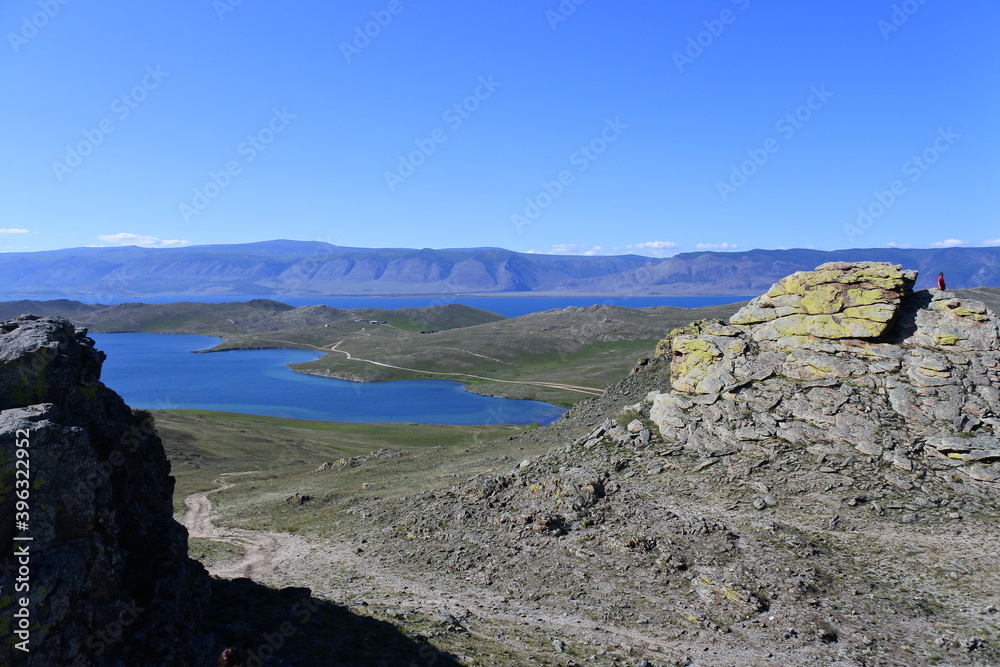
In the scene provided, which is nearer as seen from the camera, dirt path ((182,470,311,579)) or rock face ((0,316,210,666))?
rock face ((0,316,210,666))

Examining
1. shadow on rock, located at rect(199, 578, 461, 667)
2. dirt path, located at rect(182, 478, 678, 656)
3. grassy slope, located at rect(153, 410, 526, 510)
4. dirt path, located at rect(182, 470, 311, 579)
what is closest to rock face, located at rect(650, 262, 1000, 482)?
dirt path, located at rect(182, 478, 678, 656)

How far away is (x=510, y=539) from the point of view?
27734mm

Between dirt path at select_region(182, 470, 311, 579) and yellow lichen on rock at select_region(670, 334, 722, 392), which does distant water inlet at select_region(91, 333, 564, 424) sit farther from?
dirt path at select_region(182, 470, 311, 579)

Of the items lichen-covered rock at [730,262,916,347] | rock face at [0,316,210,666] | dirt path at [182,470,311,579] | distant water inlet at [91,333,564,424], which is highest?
lichen-covered rock at [730,262,916,347]

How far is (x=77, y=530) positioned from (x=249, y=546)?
20473 mm

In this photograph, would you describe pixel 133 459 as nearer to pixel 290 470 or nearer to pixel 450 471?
pixel 450 471

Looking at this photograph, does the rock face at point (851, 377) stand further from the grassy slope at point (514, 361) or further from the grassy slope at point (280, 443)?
the grassy slope at point (514, 361)

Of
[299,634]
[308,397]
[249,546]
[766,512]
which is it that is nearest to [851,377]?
[766,512]

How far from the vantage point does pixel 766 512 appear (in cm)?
2712

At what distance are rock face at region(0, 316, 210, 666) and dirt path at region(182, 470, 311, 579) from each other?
984 centimetres

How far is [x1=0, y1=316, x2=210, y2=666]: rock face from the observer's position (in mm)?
11508

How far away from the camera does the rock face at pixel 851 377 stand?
28.3 m

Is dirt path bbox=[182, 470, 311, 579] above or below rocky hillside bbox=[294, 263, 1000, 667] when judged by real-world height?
below

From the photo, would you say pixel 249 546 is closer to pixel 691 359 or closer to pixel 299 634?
pixel 299 634
